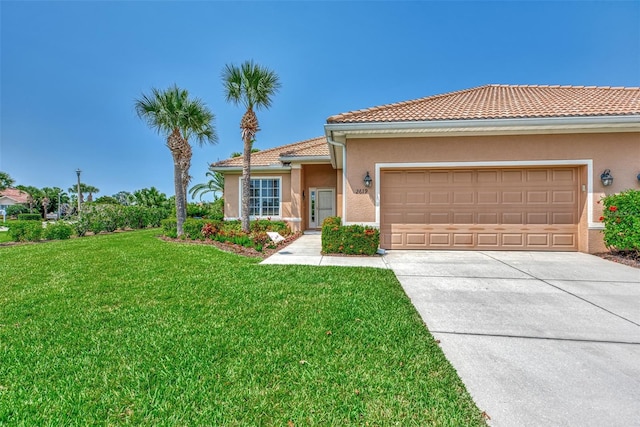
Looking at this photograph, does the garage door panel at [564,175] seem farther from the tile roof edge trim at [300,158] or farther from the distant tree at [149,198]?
the distant tree at [149,198]

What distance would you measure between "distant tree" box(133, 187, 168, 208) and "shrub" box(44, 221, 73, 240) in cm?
1105

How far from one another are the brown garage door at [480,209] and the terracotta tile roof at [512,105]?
1.66m

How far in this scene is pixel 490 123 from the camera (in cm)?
698

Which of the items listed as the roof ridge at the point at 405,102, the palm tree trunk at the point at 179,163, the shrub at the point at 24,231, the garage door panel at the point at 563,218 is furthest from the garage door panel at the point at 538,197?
the shrub at the point at 24,231

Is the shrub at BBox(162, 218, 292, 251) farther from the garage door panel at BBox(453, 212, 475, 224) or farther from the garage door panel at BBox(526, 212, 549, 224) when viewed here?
the garage door panel at BBox(526, 212, 549, 224)

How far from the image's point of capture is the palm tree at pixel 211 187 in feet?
69.9

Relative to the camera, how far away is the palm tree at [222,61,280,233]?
10.5m

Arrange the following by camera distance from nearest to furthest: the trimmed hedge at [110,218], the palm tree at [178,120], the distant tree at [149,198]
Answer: the palm tree at [178,120]
the trimmed hedge at [110,218]
the distant tree at [149,198]

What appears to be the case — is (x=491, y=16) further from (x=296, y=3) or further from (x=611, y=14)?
(x=296, y=3)

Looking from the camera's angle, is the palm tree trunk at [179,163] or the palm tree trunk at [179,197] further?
the palm tree trunk at [179,163]

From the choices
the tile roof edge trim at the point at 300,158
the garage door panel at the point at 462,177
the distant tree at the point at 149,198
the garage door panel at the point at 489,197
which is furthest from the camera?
the distant tree at the point at 149,198

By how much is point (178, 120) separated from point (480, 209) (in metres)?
13.0

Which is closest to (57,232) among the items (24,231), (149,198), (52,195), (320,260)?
(24,231)

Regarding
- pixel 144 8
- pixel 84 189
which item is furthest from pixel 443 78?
pixel 84 189
